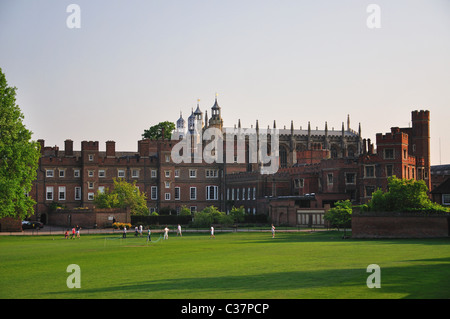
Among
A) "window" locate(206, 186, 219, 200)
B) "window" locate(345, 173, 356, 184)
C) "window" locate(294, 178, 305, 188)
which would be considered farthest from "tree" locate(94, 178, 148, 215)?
"window" locate(345, 173, 356, 184)

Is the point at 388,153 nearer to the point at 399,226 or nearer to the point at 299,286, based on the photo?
the point at 399,226

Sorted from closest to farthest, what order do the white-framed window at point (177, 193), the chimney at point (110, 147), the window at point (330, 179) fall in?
1. the window at point (330, 179)
2. the chimney at point (110, 147)
3. the white-framed window at point (177, 193)

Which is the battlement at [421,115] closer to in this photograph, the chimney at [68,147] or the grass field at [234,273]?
the grass field at [234,273]

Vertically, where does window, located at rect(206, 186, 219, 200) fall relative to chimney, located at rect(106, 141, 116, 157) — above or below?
below

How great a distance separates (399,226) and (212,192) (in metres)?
58.2

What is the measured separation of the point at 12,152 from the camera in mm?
60531

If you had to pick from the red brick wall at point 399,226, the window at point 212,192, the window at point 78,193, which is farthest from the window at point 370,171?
the window at point 78,193

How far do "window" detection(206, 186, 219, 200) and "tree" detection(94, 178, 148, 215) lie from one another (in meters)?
18.4

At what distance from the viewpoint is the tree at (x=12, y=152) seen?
59.7 metres

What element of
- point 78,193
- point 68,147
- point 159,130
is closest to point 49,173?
point 78,193

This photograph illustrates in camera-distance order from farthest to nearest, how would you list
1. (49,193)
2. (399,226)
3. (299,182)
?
(49,193) → (299,182) → (399,226)

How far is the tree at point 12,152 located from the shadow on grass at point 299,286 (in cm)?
3526

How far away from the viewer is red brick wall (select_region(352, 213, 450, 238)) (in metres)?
56.3

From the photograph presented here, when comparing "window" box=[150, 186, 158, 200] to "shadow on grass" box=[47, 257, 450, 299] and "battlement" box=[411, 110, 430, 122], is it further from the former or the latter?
"shadow on grass" box=[47, 257, 450, 299]
